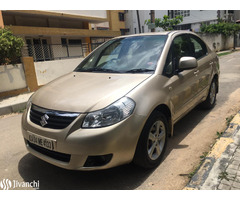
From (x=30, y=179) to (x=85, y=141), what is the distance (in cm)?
108

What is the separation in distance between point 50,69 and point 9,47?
2.16m

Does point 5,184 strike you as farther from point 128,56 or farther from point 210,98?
point 210,98

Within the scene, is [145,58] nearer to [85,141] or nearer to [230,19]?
[85,141]

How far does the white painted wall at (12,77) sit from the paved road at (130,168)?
11.9 ft

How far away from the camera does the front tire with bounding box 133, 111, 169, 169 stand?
2496 millimetres

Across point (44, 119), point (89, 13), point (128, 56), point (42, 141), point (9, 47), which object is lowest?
point (42, 141)

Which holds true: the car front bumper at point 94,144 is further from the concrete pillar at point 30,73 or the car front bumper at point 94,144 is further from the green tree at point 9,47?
the concrete pillar at point 30,73

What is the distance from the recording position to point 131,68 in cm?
310

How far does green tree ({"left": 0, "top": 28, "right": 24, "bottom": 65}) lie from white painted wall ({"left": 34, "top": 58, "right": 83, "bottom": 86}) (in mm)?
989

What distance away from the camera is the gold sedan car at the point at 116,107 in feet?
7.39

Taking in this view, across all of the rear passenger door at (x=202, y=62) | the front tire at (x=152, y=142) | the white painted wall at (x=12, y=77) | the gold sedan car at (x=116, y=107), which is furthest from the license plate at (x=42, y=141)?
the white painted wall at (x=12, y=77)

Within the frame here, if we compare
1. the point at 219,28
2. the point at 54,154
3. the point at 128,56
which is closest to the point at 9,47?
the point at 128,56

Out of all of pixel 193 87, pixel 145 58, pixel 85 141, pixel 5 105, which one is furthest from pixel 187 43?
pixel 5 105

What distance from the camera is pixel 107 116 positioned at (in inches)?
89.5
